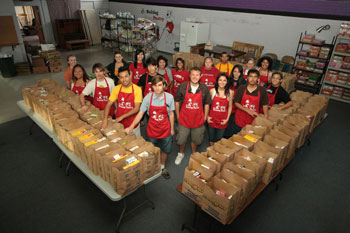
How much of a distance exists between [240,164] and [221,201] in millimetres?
642

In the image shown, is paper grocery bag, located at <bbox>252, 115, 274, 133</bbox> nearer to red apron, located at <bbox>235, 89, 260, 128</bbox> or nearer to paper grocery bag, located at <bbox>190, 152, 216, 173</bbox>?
red apron, located at <bbox>235, 89, 260, 128</bbox>

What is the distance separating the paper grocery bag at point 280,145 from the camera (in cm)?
293

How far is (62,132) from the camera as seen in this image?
316 cm

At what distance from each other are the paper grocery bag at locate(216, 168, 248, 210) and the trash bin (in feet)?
28.1

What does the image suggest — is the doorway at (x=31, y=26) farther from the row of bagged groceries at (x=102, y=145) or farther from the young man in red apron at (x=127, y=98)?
the young man in red apron at (x=127, y=98)

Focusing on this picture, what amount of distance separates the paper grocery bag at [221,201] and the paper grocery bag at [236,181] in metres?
0.09

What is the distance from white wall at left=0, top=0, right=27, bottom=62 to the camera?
26.3 ft

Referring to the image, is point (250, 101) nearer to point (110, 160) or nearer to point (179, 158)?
point (179, 158)

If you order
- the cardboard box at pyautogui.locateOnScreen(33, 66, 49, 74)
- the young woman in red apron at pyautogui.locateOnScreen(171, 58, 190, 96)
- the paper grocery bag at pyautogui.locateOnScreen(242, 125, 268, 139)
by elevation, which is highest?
the young woman in red apron at pyautogui.locateOnScreen(171, 58, 190, 96)

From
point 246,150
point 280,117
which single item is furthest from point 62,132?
point 280,117

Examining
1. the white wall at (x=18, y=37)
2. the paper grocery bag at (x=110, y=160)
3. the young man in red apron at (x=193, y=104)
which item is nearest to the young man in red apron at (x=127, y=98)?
the young man in red apron at (x=193, y=104)

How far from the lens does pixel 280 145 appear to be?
297 cm

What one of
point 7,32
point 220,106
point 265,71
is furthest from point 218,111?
point 7,32

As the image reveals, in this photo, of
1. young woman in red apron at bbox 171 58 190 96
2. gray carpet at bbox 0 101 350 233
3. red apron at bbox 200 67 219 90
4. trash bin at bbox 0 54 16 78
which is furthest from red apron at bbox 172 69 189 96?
trash bin at bbox 0 54 16 78
